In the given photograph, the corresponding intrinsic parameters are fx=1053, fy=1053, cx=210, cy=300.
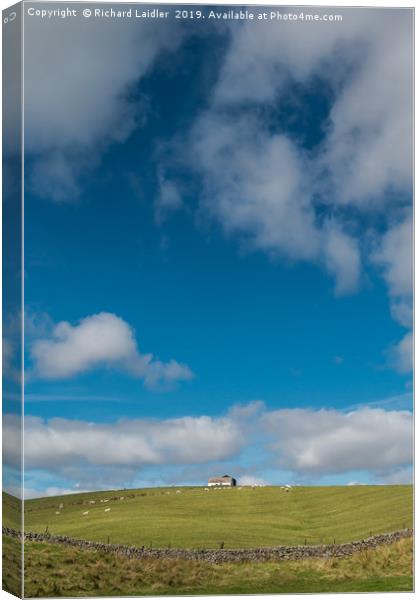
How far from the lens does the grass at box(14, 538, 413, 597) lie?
18109 millimetres

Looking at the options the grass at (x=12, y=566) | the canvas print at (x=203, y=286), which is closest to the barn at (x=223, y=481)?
the canvas print at (x=203, y=286)

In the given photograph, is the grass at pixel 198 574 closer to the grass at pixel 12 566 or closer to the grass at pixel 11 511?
the grass at pixel 12 566

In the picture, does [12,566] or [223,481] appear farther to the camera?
[223,481]

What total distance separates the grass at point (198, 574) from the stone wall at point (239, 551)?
0.09 m

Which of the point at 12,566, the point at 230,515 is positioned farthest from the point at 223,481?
the point at 12,566

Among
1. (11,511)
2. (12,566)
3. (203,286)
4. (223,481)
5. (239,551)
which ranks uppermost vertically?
(203,286)

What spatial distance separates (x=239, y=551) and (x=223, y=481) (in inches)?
49.8

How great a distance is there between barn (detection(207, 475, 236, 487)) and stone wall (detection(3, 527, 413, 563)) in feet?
3.79

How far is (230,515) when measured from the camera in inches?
750

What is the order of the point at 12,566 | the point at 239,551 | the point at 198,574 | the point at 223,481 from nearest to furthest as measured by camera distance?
the point at 12,566 → the point at 198,574 → the point at 239,551 → the point at 223,481

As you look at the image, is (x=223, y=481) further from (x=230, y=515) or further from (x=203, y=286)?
(x=203, y=286)

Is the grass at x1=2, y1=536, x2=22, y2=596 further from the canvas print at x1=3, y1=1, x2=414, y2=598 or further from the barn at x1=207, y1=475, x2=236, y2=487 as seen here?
the barn at x1=207, y1=475, x2=236, y2=487

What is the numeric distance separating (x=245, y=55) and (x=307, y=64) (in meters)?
1.17

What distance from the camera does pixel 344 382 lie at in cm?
1895
